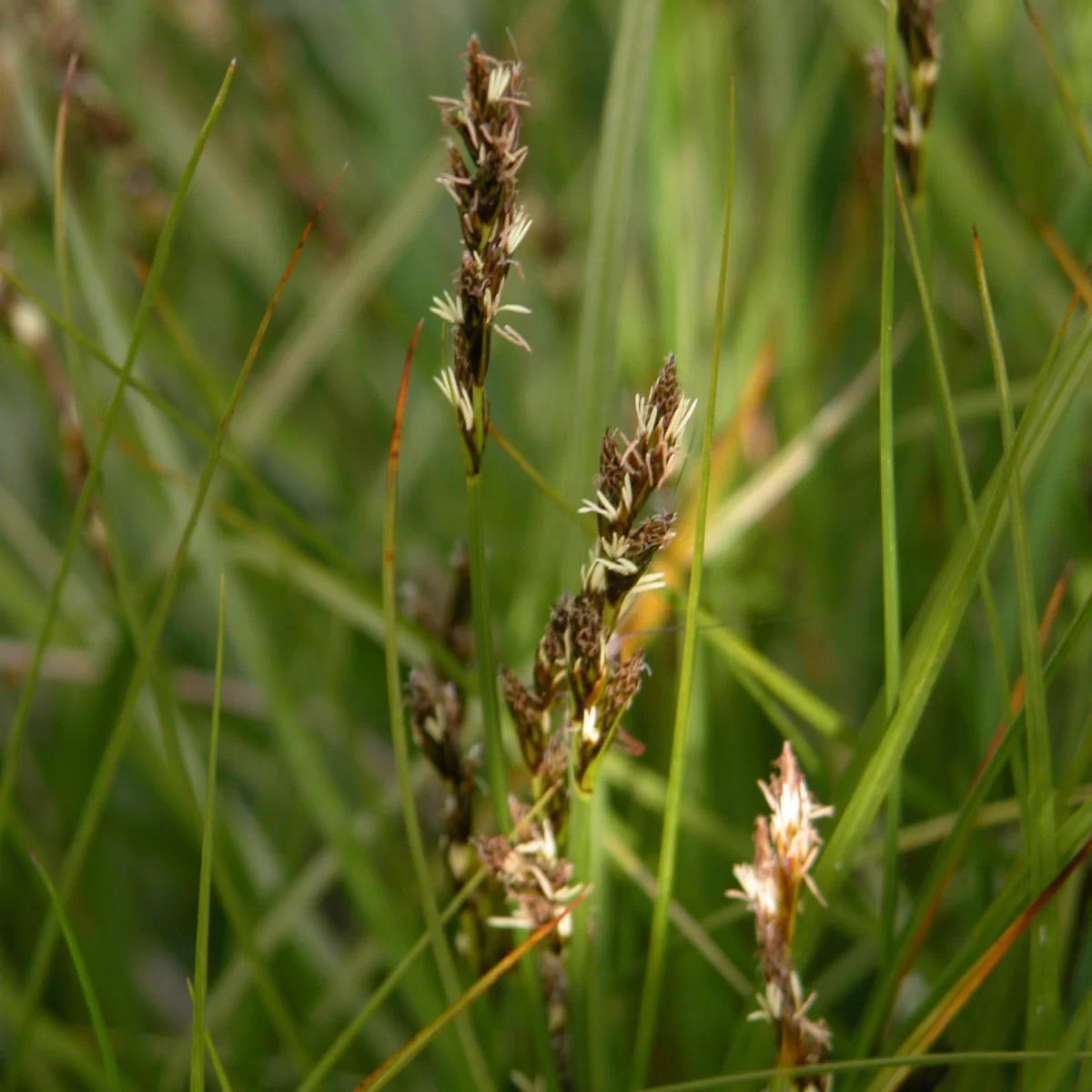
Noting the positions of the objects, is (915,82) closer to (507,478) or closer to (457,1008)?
(457,1008)

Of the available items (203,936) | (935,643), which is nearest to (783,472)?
(935,643)

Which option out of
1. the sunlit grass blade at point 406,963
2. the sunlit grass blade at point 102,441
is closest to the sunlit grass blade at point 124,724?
the sunlit grass blade at point 102,441

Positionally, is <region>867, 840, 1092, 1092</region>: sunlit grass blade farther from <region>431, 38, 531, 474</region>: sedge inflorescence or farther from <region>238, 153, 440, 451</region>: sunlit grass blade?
<region>238, 153, 440, 451</region>: sunlit grass blade

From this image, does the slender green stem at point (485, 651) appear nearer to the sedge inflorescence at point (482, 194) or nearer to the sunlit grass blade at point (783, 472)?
the sedge inflorescence at point (482, 194)

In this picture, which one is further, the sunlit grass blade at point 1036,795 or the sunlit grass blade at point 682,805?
the sunlit grass blade at point 682,805

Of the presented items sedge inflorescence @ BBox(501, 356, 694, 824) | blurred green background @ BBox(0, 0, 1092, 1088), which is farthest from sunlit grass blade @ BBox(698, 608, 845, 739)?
sedge inflorescence @ BBox(501, 356, 694, 824)
